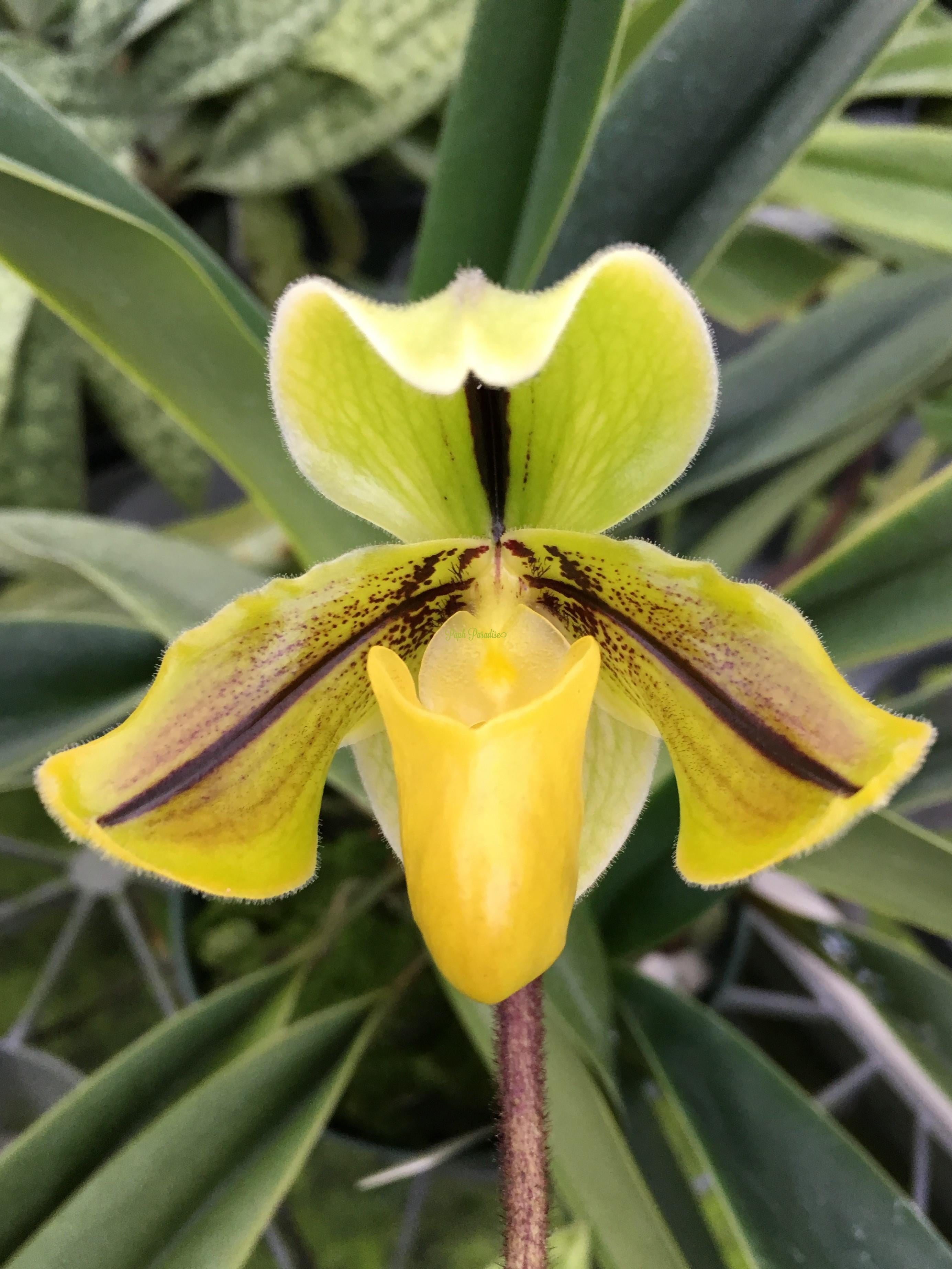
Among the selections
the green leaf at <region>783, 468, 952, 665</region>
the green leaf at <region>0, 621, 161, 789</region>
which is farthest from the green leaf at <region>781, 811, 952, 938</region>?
the green leaf at <region>0, 621, 161, 789</region>

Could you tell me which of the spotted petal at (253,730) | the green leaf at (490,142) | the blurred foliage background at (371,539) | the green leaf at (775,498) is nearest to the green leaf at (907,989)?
the blurred foliage background at (371,539)

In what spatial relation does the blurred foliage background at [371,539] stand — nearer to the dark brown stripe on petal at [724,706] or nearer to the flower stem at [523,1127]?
the flower stem at [523,1127]

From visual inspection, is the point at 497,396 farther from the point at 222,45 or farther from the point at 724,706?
the point at 222,45

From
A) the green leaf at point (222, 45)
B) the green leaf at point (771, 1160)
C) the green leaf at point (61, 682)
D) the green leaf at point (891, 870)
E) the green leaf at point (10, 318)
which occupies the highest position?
the green leaf at point (222, 45)

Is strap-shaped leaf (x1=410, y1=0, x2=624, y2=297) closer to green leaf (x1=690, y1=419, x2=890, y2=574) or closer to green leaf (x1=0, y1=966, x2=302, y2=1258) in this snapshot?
green leaf (x1=690, y1=419, x2=890, y2=574)

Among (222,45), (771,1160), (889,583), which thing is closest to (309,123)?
(222,45)
